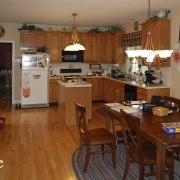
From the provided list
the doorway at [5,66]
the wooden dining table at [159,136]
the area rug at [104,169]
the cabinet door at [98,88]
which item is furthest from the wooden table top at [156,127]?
the doorway at [5,66]

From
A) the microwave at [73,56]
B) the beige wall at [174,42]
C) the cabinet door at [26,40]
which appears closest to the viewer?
the beige wall at [174,42]

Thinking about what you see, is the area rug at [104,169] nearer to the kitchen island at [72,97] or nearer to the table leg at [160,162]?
the table leg at [160,162]

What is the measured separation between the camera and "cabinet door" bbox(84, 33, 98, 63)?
8.16 metres

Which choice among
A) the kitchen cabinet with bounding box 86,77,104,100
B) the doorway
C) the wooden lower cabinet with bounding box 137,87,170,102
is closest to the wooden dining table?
the wooden lower cabinet with bounding box 137,87,170,102

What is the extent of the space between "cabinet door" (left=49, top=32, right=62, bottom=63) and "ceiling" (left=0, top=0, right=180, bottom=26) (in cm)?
92

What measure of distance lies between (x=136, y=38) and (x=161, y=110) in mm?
4149

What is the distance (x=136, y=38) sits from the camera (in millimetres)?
6926

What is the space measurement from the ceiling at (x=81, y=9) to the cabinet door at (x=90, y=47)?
1.28m

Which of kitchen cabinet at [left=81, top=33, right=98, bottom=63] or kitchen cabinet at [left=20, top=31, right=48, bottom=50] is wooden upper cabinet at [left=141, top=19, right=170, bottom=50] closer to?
kitchen cabinet at [left=81, top=33, right=98, bottom=63]

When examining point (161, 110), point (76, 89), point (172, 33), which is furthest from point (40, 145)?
point (172, 33)

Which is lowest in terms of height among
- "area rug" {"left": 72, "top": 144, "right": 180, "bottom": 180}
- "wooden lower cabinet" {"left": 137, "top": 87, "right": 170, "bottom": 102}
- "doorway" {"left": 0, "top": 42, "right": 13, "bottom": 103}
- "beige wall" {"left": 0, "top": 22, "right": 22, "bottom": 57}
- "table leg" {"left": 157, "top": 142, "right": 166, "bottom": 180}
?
"area rug" {"left": 72, "top": 144, "right": 180, "bottom": 180}

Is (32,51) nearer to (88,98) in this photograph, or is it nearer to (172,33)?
(88,98)

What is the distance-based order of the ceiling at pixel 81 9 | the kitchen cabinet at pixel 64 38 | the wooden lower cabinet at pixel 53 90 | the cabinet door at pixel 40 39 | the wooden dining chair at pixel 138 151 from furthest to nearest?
the kitchen cabinet at pixel 64 38, the wooden lower cabinet at pixel 53 90, the cabinet door at pixel 40 39, the ceiling at pixel 81 9, the wooden dining chair at pixel 138 151

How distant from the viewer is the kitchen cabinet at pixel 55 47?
7.82 meters
